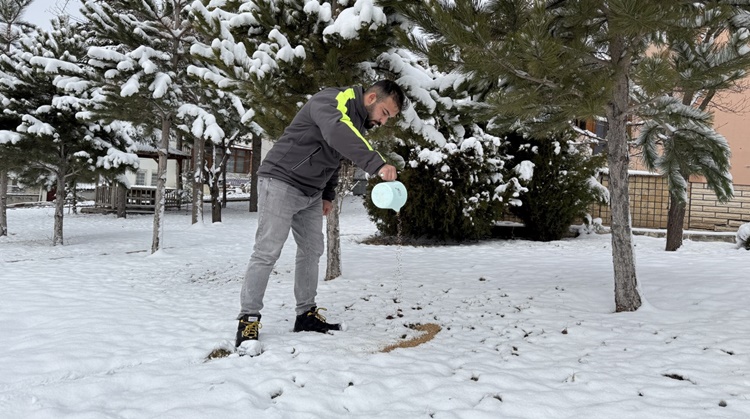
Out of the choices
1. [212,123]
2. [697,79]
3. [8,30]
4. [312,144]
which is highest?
[8,30]

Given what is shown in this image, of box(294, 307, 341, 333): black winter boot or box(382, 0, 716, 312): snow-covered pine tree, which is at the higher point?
box(382, 0, 716, 312): snow-covered pine tree

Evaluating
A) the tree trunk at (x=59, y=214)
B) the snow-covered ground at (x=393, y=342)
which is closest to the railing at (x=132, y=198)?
the tree trunk at (x=59, y=214)

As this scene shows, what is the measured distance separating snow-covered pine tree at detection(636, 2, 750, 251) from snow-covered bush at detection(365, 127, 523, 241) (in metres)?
4.65

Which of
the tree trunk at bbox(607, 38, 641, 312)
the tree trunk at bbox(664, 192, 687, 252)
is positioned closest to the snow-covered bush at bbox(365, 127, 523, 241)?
the tree trunk at bbox(664, 192, 687, 252)

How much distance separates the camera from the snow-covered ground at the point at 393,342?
230cm

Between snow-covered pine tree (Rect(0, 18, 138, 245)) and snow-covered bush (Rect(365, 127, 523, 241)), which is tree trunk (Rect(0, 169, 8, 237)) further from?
snow-covered bush (Rect(365, 127, 523, 241))

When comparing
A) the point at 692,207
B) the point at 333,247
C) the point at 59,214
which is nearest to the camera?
the point at 333,247

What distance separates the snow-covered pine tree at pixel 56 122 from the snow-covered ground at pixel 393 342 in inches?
186

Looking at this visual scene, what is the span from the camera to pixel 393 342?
3416 mm

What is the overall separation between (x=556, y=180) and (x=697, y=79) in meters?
6.94

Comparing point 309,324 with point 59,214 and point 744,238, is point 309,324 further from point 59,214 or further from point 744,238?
point 59,214

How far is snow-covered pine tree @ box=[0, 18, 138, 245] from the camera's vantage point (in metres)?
10.3

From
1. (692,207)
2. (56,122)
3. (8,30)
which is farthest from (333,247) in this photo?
(8,30)

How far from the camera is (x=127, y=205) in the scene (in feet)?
67.3
